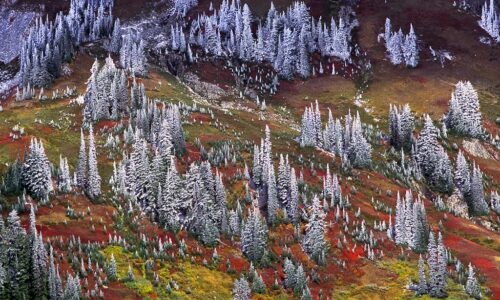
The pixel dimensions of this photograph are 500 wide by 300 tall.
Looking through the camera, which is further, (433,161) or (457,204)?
(433,161)

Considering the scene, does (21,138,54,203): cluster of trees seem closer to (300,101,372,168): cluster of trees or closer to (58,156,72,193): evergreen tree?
(58,156,72,193): evergreen tree

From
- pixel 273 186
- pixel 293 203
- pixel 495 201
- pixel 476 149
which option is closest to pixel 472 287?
pixel 293 203

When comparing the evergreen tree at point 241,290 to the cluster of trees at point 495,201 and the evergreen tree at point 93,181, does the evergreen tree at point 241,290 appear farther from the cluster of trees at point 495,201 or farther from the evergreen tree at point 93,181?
the cluster of trees at point 495,201

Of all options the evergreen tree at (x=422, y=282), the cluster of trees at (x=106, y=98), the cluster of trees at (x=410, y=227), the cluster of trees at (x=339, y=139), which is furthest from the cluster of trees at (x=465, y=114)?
the evergreen tree at (x=422, y=282)

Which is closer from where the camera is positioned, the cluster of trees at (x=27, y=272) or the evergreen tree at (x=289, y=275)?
the cluster of trees at (x=27, y=272)

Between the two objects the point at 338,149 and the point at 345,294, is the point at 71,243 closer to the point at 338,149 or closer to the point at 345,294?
the point at 345,294

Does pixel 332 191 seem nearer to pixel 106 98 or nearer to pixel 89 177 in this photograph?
pixel 89 177

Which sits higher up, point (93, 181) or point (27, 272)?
point (93, 181)

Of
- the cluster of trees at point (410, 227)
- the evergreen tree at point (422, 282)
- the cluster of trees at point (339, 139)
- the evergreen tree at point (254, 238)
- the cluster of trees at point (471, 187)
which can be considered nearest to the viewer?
the evergreen tree at point (422, 282)
